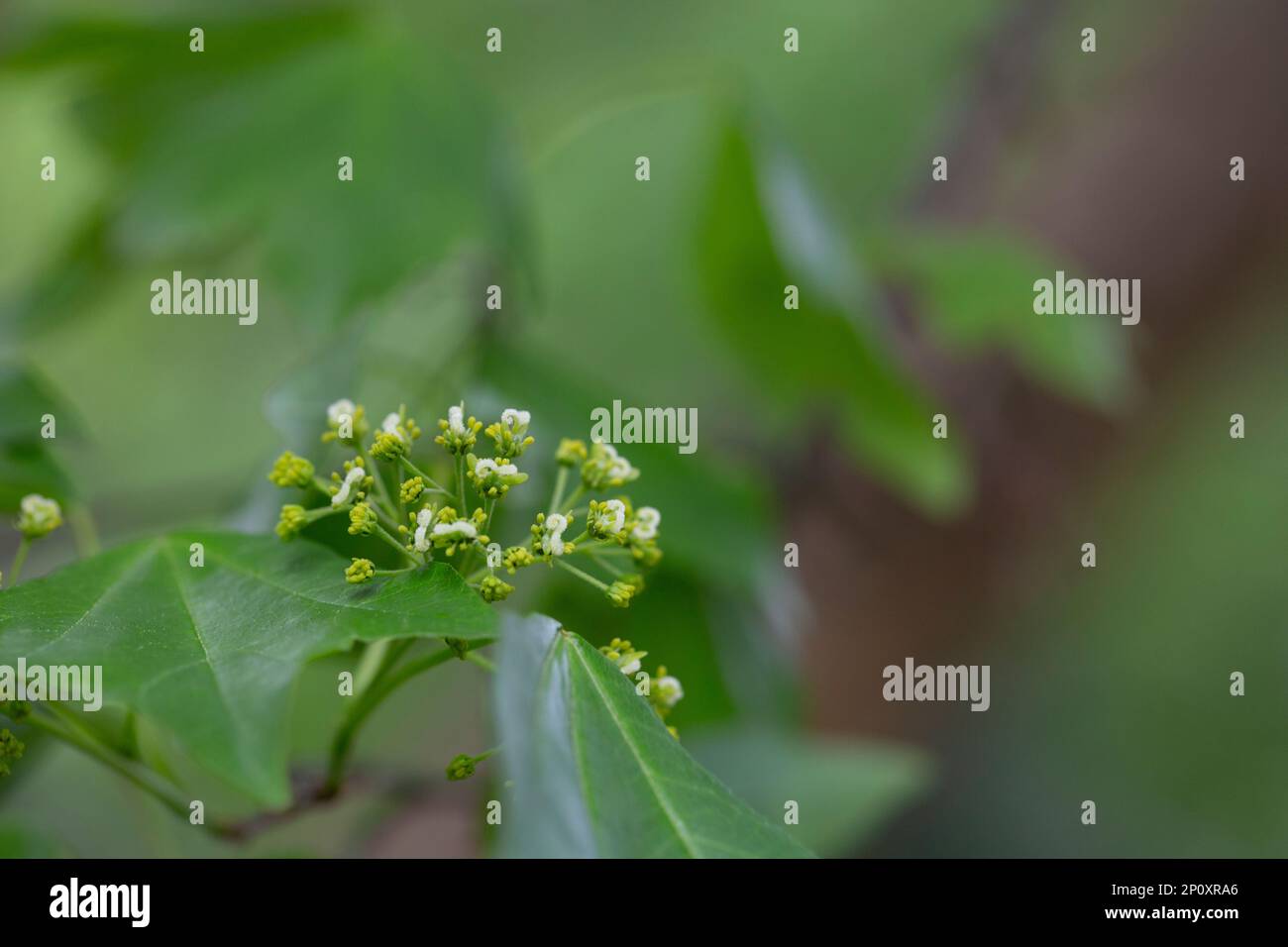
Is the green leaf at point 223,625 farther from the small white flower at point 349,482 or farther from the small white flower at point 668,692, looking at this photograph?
the small white flower at point 668,692

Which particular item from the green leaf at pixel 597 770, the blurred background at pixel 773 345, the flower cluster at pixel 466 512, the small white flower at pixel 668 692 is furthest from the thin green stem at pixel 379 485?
the blurred background at pixel 773 345

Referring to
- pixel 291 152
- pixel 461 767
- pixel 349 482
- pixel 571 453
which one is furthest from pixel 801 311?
pixel 461 767

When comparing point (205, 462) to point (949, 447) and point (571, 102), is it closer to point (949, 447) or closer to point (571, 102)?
point (571, 102)

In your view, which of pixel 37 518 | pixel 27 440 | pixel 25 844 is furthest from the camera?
pixel 25 844

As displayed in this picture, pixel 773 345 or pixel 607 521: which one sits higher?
pixel 773 345

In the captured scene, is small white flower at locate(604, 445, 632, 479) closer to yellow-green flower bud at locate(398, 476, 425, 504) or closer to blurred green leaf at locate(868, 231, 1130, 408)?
yellow-green flower bud at locate(398, 476, 425, 504)

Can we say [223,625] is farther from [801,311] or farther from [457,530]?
[801,311]

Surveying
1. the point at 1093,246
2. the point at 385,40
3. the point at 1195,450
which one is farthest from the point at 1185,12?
the point at 385,40
